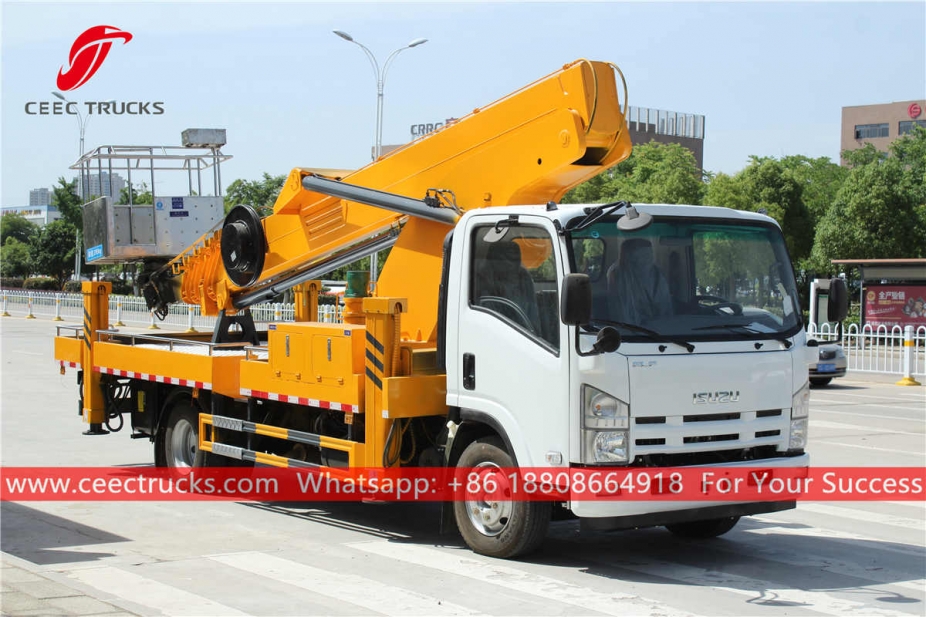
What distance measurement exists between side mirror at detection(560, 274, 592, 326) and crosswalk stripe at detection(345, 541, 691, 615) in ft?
5.57

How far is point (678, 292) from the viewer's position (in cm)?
724

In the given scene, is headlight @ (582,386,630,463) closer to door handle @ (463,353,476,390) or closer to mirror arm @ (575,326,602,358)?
mirror arm @ (575,326,602,358)

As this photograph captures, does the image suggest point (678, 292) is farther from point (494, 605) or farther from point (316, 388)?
point (316, 388)

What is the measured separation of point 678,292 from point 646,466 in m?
1.22

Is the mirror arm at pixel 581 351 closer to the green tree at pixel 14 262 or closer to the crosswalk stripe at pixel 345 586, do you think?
the crosswalk stripe at pixel 345 586

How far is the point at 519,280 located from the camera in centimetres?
739

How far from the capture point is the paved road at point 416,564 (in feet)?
21.0

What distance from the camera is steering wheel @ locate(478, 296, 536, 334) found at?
728 cm

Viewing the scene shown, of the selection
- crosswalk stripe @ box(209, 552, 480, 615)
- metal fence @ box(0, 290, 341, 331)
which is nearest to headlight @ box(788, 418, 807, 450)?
crosswalk stripe @ box(209, 552, 480, 615)

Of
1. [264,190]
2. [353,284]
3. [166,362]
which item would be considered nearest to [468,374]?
[353,284]

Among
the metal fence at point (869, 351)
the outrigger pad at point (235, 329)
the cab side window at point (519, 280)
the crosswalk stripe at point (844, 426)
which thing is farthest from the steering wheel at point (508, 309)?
the metal fence at point (869, 351)

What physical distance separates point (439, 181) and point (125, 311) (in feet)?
Answer: 116

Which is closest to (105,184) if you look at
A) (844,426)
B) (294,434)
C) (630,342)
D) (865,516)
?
(294,434)

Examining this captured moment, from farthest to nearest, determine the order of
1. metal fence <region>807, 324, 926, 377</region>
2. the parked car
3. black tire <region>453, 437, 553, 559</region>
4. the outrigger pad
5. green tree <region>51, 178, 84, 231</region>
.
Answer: green tree <region>51, 178, 84, 231</region> < metal fence <region>807, 324, 926, 377</region> < the parked car < the outrigger pad < black tire <region>453, 437, 553, 559</region>
